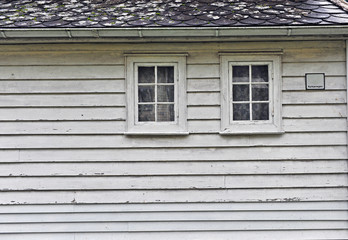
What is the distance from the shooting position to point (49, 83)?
4820 mm

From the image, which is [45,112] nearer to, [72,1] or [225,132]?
[72,1]

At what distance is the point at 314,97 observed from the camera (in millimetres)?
4750

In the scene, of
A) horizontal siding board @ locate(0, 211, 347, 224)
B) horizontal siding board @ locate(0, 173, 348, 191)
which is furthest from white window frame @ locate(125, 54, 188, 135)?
horizontal siding board @ locate(0, 211, 347, 224)

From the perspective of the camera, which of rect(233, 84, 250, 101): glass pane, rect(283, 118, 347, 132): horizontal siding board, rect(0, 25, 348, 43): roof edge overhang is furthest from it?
rect(233, 84, 250, 101): glass pane

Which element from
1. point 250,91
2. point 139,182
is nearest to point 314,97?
point 250,91

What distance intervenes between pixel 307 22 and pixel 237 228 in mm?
2830

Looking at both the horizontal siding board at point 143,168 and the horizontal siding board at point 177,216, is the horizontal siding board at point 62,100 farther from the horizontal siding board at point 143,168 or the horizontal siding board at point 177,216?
the horizontal siding board at point 177,216

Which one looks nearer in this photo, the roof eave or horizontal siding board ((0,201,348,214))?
the roof eave

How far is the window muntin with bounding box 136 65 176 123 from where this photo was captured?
15.9 feet

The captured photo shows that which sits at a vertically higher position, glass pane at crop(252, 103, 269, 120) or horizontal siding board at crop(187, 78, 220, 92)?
horizontal siding board at crop(187, 78, 220, 92)

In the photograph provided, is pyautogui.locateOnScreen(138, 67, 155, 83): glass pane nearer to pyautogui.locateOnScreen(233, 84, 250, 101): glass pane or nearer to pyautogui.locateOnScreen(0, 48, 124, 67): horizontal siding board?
pyautogui.locateOnScreen(0, 48, 124, 67): horizontal siding board

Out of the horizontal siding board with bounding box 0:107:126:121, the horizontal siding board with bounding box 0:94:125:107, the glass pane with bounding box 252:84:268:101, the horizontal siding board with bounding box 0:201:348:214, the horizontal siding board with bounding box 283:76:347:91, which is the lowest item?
the horizontal siding board with bounding box 0:201:348:214

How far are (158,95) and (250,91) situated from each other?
1253mm

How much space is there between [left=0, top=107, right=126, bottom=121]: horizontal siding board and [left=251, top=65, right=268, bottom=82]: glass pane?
1.82m
